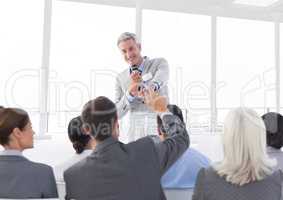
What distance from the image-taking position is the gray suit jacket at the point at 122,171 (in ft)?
3.69

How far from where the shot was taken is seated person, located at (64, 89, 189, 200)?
1.12 m

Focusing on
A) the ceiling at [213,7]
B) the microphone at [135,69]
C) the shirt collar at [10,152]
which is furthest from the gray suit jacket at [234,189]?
the ceiling at [213,7]

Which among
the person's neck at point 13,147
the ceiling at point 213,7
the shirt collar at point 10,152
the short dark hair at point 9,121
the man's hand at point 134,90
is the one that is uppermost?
the ceiling at point 213,7

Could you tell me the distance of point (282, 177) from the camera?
130 cm

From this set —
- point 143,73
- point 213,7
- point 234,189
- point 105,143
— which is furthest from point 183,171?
point 213,7

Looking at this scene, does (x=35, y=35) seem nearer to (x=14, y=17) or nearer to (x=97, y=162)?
(x=14, y=17)

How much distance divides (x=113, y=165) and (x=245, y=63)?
14.2 feet

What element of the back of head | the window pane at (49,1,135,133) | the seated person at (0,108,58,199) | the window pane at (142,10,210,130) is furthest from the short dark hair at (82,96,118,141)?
the window pane at (142,10,210,130)

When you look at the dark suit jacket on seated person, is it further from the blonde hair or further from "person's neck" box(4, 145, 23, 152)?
the blonde hair

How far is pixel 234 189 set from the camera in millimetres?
1143

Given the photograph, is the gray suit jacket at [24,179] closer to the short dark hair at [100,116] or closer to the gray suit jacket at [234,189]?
the short dark hair at [100,116]

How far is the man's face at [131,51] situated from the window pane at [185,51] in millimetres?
2315

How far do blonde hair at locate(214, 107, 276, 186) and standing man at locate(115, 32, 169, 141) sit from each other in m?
0.78

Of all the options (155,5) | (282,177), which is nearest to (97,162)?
(282,177)
